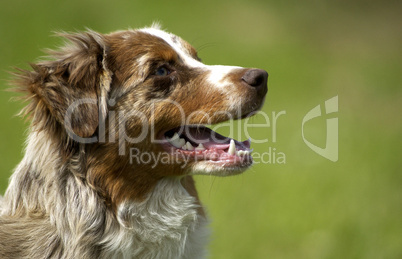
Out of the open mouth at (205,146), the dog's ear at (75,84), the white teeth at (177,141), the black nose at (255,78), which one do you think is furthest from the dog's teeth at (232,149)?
the dog's ear at (75,84)

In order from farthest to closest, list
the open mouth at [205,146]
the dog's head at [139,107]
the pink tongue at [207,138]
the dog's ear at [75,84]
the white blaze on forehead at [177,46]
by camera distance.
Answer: the white blaze on forehead at [177,46] < the pink tongue at [207,138] < the open mouth at [205,146] < the dog's head at [139,107] < the dog's ear at [75,84]

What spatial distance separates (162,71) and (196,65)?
32 cm

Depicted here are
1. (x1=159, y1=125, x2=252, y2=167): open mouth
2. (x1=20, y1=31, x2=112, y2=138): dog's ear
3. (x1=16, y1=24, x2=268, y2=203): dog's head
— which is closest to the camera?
(x1=20, y1=31, x2=112, y2=138): dog's ear

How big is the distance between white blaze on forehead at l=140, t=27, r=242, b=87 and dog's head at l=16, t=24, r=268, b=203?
14mm

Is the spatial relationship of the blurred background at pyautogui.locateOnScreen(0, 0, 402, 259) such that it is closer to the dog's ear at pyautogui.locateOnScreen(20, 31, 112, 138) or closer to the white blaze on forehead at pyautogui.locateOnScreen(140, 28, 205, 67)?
the dog's ear at pyautogui.locateOnScreen(20, 31, 112, 138)

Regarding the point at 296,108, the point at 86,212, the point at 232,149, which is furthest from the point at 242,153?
the point at 296,108

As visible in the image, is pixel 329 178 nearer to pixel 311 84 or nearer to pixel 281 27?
pixel 311 84

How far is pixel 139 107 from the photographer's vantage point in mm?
4352

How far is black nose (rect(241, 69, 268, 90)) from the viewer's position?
173 inches

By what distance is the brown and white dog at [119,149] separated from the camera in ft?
13.6

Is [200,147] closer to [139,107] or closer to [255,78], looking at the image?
[139,107]

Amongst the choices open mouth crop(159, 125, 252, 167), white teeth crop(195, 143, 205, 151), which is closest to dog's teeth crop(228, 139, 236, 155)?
open mouth crop(159, 125, 252, 167)

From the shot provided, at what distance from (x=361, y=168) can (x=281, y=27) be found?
257 inches

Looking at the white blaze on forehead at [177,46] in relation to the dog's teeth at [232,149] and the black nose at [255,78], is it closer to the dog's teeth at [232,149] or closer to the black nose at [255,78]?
the black nose at [255,78]
